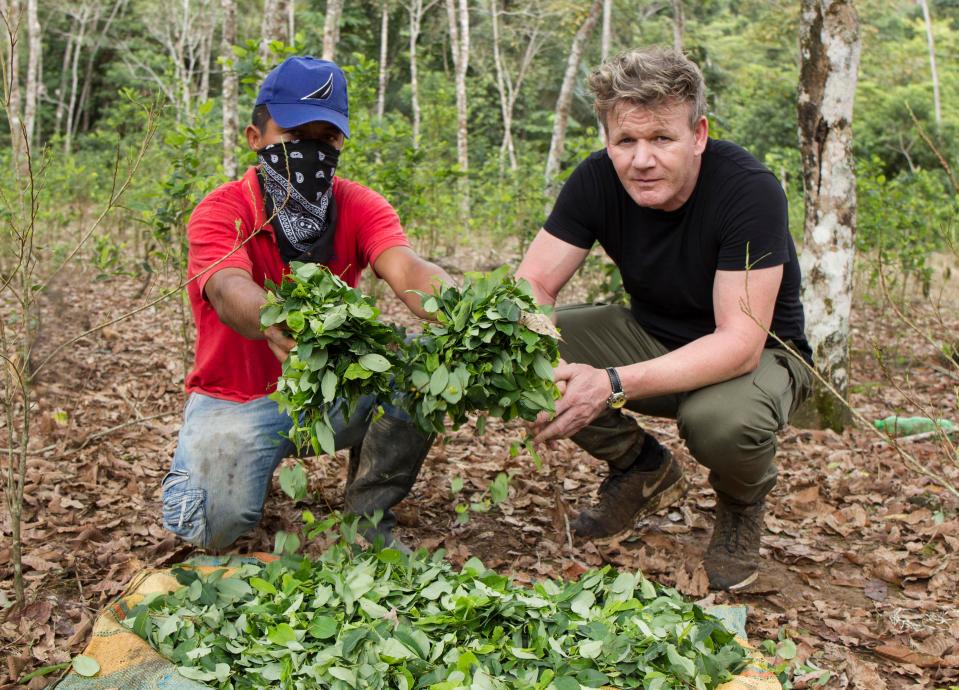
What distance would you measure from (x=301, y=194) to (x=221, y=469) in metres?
0.94

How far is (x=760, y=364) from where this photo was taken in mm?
2910

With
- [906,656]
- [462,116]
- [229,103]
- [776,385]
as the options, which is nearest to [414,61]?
[462,116]

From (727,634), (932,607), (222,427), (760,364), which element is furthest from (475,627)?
(932,607)

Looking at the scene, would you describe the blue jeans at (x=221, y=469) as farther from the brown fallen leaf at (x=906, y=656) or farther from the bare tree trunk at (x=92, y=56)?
the bare tree trunk at (x=92, y=56)

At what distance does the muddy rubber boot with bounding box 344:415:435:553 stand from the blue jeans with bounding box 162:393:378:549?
0.15 m

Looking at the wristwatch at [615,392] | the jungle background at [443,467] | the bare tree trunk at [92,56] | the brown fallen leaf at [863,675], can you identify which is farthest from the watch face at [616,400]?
the bare tree trunk at [92,56]

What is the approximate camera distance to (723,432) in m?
2.69

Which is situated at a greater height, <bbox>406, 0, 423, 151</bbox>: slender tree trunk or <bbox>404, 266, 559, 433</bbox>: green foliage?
<bbox>406, 0, 423, 151</bbox>: slender tree trunk

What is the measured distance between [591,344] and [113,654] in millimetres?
1959

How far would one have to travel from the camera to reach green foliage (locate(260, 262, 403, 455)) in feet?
7.08

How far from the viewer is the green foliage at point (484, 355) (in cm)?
222

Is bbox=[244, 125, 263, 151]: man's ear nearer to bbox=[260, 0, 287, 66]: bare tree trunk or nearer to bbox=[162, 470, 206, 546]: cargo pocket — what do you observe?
bbox=[162, 470, 206, 546]: cargo pocket

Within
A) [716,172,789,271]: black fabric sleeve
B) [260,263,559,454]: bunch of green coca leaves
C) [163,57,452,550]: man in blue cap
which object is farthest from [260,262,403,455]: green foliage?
[716,172,789,271]: black fabric sleeve

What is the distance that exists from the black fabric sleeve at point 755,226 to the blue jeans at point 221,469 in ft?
4.56
